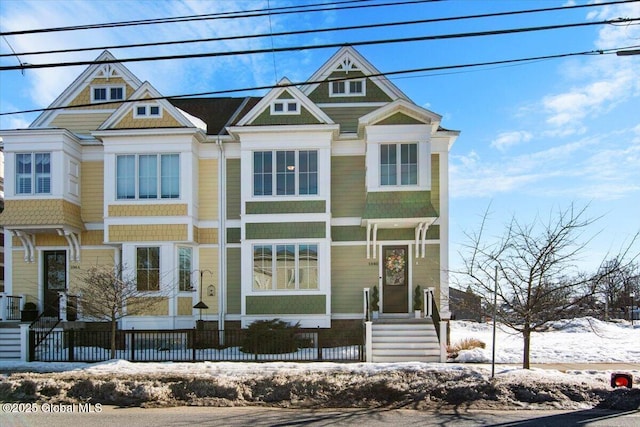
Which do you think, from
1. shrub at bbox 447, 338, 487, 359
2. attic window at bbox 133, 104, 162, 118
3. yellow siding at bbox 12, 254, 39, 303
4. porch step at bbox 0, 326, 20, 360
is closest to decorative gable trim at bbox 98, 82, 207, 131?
attic window at bbox 133, 104, 162, 118

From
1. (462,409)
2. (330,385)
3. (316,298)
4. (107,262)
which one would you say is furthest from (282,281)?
(462,409)

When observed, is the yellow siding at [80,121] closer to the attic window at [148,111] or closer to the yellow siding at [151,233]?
the attic window at [148,111]

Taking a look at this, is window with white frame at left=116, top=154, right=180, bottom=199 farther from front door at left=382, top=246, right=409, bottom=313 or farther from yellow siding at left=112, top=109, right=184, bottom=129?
front door at left=382, top=246, right=409, bottom=313

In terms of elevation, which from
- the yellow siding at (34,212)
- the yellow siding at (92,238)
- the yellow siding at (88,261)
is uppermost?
the yellow siding at (34,212)

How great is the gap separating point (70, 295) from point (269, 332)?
730 cm

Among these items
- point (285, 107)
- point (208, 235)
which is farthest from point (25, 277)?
point (285, 107)

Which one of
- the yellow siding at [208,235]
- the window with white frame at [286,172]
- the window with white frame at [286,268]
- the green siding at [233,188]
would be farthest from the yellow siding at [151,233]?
the window with white frame at [286,172]

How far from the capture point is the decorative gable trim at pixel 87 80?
19250 mm

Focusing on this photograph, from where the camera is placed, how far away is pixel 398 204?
56.2ft

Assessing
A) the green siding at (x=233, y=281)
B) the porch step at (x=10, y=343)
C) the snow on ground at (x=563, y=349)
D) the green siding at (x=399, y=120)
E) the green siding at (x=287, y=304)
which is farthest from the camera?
the green siding at (x=233, y=281)

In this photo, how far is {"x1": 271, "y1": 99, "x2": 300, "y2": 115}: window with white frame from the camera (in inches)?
698

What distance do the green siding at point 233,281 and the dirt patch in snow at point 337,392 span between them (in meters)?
7.54

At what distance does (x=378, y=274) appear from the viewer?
18.2 meters

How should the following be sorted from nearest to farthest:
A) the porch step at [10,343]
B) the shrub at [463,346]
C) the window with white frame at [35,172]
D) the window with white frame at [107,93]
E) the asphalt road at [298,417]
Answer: the asphalt road at [298,417]
the porch step at [10,343]
the shrub at [463,346]
the window with white frame at [35,172]
the window with white frame at [107,93]
